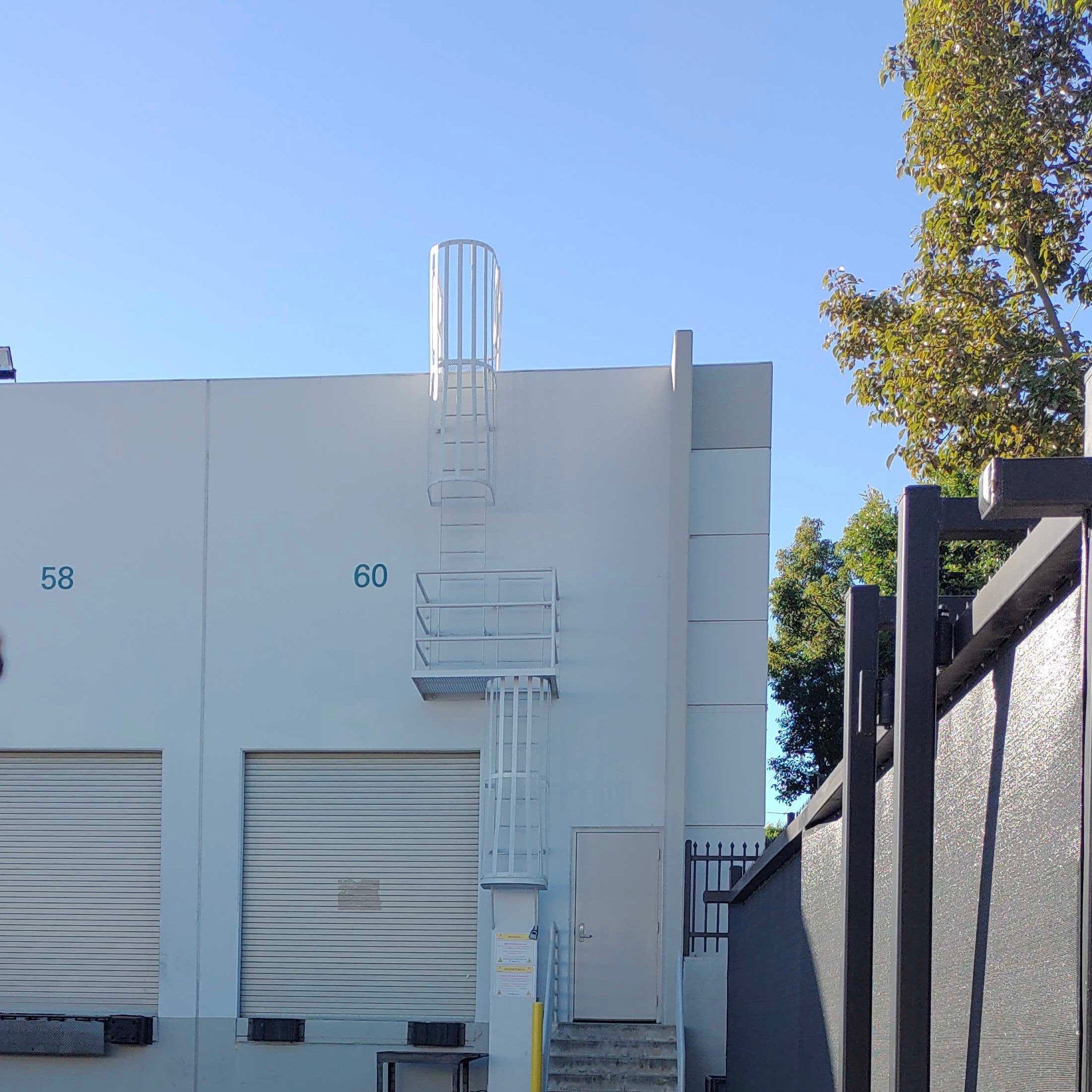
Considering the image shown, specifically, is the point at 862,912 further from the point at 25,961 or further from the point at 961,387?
the point at 25,961

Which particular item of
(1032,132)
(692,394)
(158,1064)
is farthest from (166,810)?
(1032,132)

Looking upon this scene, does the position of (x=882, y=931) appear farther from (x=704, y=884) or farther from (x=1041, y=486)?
(x=704, y=884)

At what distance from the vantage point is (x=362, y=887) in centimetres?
1717

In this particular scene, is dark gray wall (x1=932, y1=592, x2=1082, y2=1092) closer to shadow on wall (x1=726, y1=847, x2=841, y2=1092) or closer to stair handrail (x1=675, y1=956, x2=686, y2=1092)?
shadow on wall (x1=726, y1=847, x2=841, y2=1092)

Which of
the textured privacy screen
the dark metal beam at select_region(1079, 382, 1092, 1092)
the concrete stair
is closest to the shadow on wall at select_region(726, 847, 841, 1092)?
the textured privacy screen

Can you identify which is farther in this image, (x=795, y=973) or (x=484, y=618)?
(x=484, y=618)

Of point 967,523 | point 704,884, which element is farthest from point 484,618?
point 967,523

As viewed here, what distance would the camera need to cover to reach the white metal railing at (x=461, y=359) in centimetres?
1753

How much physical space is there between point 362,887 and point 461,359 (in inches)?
244

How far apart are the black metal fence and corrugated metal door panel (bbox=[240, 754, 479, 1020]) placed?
2383mm

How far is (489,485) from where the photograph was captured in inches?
687

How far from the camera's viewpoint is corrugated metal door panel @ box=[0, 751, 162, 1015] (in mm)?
17469

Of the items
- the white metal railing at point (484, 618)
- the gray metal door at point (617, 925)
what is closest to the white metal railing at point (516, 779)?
the white metal railing at point (484, 618)

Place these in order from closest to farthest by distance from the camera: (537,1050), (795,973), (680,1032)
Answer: (795,973) < (537,1050) < (680,1032)
